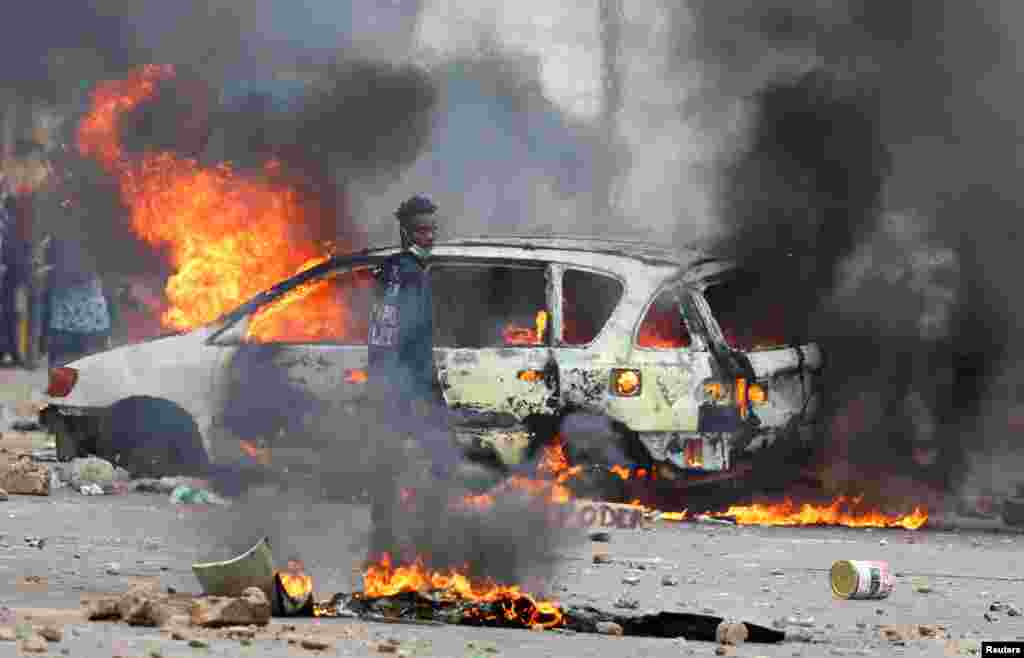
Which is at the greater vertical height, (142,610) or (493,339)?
(493,339)

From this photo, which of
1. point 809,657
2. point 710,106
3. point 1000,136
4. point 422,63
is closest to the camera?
point 809,657

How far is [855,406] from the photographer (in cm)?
1332

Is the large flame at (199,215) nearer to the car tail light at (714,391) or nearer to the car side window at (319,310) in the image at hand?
the car side window at (319,310)

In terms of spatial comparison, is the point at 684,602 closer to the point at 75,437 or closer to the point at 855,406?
the point at 855,406

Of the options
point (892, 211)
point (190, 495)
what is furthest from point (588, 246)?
point (190, 495)

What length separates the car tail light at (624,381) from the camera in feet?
42.0

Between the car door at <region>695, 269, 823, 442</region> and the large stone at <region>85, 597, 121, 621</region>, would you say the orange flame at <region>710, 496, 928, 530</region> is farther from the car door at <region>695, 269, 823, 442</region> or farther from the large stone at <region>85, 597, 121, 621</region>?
the large stone at <region>85, 597, 121, 621</region>

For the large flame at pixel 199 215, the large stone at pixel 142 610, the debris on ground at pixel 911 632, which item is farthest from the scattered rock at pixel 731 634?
the large flame at pixel 199 215

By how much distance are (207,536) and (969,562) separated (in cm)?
406

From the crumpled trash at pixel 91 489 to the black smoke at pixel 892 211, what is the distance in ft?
13.7

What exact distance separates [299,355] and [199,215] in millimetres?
2174

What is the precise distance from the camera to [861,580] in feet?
31.5

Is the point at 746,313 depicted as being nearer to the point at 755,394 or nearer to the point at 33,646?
the point at 755,394

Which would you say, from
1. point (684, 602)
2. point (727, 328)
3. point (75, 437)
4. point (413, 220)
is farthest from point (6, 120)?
point (684, 602)
